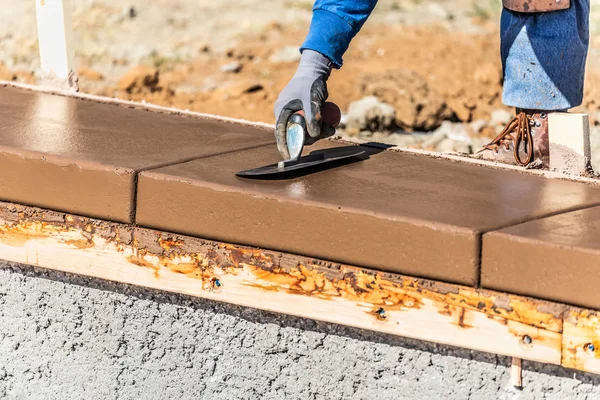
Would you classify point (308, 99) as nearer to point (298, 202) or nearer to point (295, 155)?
point (295, 155)

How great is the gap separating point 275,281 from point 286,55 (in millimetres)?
4046

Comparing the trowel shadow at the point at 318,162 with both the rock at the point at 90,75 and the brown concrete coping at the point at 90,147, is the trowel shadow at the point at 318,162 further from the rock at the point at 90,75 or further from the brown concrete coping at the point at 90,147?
the rock at the point at 90,75

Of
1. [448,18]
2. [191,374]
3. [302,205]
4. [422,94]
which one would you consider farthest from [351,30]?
[448,18]

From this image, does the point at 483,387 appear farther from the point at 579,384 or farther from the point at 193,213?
the point at 193,213

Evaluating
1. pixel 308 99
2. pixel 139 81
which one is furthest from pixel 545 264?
pixel 139 81

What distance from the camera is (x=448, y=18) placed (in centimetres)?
679

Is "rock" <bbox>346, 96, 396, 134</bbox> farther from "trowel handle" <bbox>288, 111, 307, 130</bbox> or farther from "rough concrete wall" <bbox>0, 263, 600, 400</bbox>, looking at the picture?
"rough concrete wall" <bbox>0, 263, 600, 400</bbox>

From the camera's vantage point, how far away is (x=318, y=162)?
237 cm

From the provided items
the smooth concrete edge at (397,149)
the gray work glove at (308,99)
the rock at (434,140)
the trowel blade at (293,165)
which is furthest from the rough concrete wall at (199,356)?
the rock at (434,140)

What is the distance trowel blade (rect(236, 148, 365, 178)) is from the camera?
2.19 m

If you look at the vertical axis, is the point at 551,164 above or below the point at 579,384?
above

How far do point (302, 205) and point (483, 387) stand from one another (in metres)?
0.52

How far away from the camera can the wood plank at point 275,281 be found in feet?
6.11

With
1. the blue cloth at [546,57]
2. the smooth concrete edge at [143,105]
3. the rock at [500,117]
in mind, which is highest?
the blue cloth at [546,57]
